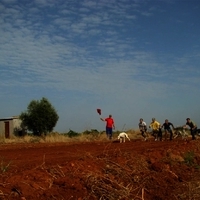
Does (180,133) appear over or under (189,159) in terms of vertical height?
over

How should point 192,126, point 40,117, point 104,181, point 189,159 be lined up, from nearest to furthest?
point 104,181 → point 189,159 → point 192,126 → point 40,117

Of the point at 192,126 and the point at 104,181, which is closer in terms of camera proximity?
the point at 104,181

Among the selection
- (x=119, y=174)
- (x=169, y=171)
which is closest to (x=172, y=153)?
(x=169, y=171)

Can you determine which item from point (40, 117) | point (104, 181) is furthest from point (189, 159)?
point (40, 117)

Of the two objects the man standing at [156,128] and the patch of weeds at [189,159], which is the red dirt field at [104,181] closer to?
the patch of weeds at [189,159]

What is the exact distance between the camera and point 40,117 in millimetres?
45156

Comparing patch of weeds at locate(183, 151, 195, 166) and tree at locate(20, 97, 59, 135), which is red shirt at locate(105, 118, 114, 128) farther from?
tree at locate(20, 97, 59, 135)

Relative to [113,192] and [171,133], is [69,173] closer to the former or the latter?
[113,192]

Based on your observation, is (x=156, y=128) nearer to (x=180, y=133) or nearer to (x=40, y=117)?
(x=180, y=133)

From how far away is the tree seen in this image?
1778 inches

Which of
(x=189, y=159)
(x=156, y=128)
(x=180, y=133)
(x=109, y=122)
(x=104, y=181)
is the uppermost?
(x=109, y=122)

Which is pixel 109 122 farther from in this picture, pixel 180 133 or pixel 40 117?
pixel 40 117

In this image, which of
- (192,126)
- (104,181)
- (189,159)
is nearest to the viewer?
(104,181)

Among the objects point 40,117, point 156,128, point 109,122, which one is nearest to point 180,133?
point 156,128
